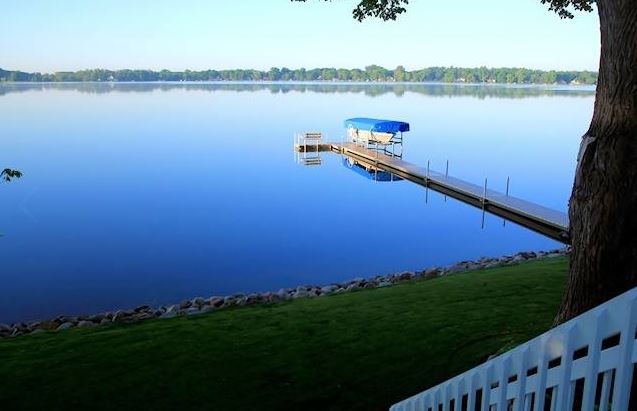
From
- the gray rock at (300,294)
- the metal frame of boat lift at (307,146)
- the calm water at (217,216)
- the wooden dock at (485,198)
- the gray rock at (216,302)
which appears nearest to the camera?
the gray rock at (216,302)

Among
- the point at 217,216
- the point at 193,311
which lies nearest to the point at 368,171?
the point at 217,216

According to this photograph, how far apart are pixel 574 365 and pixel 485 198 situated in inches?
812

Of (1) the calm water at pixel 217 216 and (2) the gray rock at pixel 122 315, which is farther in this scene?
(1) the calm water at pixel 217 216

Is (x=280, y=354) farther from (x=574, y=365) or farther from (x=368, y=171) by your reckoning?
(x=368, y=171)

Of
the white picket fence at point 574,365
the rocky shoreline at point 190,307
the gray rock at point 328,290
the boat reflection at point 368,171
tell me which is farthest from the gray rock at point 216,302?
the boat reflection at point 368,171

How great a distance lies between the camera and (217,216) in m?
21.9

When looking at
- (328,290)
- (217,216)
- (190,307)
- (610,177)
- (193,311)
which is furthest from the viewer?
(217,216)

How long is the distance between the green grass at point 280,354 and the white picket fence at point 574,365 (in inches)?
100

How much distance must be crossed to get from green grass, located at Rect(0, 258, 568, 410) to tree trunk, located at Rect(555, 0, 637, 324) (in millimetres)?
1723

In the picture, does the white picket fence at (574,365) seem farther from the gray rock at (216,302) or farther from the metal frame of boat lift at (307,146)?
the metal frame of boat lift at (307,146)

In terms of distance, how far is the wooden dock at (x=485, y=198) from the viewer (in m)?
18.2

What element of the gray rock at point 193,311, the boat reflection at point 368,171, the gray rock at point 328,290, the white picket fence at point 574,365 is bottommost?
the boat reflection at point 368,171

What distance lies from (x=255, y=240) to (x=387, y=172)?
1510cm

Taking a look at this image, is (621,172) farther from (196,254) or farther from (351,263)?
(196,254)
